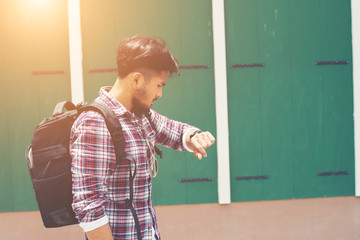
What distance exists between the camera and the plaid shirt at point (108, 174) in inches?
46.6

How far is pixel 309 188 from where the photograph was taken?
3877 mm

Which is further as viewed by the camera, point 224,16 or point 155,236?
point 224,16

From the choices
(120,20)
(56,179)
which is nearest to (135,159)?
(56,179)

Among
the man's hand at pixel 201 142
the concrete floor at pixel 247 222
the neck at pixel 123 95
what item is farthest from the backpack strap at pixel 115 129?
the concrete floor at pixel 247 222

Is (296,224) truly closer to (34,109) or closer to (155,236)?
(155,236)

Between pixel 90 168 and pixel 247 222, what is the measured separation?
3009 millimetres

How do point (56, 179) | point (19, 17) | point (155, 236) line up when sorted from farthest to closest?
point (19, 17)
point (155, 236)
point (56, 179)

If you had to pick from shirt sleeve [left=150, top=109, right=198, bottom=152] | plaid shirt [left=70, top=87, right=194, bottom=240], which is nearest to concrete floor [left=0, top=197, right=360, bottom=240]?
shirt sleeve [left=150, top=109, right=198, bottom=152]

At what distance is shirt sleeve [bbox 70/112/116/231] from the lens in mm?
1180

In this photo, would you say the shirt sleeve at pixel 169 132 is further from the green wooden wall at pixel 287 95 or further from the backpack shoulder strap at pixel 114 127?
the green wooden wall at pixel 287 95

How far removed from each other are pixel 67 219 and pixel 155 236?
363 mm

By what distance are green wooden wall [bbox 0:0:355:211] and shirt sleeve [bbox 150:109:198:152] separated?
2161 millimetres

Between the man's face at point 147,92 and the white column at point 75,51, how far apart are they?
2.47m

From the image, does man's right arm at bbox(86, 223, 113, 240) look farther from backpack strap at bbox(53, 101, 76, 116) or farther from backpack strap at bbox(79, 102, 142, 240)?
backpack strap at bbox(53, 101, 76, 116)
